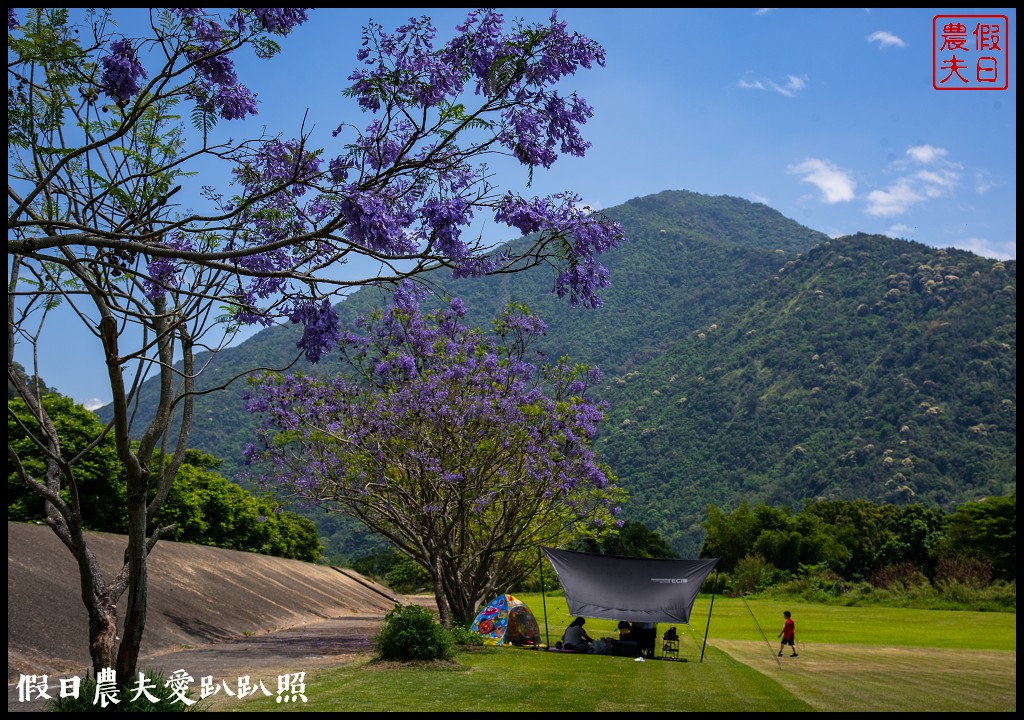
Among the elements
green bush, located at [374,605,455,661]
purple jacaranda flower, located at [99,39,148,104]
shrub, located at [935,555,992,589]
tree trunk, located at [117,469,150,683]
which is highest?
purple jacaranda flower, located at [99,39,148,104]

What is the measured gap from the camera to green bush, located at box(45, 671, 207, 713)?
7.66 metres

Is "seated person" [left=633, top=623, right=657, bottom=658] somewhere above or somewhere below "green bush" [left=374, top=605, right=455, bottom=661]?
below

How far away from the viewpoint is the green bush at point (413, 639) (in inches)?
601

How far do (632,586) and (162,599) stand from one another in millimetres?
10503

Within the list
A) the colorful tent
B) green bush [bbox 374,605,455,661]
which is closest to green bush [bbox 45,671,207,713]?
green bush [bbox 374,605,455,661]

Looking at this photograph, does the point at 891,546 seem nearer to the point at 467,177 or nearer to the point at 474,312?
the point at 467,177

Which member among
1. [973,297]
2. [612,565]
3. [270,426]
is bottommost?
[612,565]

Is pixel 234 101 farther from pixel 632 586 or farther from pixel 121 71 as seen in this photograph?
pixel 632 586

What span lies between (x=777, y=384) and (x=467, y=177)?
9908 centimetres

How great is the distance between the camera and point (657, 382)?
11012cm

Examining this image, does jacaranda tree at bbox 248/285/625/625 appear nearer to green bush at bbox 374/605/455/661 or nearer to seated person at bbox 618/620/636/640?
green bush at bbox 374/605/455/661

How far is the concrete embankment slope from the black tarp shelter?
7877mm

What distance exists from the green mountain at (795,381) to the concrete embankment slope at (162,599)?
38.2 m

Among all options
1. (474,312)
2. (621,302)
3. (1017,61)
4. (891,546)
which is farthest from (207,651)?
(621,302)
